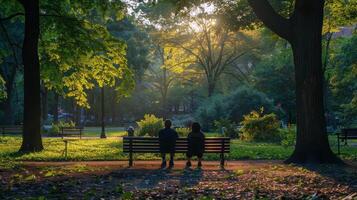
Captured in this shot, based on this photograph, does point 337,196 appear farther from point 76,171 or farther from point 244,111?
point 244,111

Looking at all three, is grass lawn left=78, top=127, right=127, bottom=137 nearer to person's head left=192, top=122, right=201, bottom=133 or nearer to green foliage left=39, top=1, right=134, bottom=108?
green foliage left=39, top=1, right=134, bottom=108

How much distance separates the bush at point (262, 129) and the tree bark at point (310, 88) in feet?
46.2

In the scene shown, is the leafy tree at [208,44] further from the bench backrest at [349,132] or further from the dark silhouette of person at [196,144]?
the dark silhouette of person at [196,144]

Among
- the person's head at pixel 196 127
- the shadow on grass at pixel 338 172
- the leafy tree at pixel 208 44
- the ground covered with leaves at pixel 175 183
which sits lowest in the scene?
the ground covered with leaves at pixel 175 183

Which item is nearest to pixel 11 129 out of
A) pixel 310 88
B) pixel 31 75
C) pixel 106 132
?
pixel 106 132

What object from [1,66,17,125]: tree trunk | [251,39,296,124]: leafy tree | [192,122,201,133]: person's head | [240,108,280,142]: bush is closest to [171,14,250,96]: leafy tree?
[251,39,296,124]: leafy tree

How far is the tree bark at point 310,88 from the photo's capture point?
1479 centimetres

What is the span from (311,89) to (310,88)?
42 millimetres

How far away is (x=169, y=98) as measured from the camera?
81.1 meters

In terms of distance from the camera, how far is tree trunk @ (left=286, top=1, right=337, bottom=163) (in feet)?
48.5

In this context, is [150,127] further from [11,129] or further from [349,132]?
[11,129]

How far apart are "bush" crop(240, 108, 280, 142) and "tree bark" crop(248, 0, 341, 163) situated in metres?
14.1

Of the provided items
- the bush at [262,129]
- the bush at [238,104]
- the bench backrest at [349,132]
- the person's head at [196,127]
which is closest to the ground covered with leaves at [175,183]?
the person's head at [196,127]

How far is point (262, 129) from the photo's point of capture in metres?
29.5
